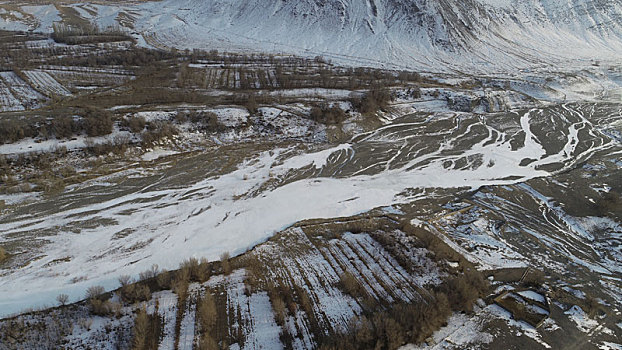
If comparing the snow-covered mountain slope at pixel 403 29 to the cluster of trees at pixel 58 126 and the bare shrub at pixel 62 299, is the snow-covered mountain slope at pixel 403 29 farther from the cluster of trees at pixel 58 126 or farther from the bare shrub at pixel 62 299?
the bare shrub at pixel 62 299

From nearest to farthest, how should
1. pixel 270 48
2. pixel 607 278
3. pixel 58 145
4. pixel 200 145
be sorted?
1. pixel 607 278
2. pixel 58 145
3. pixel 200 145
4. pixel 270 48

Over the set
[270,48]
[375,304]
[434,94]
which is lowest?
[375,304]

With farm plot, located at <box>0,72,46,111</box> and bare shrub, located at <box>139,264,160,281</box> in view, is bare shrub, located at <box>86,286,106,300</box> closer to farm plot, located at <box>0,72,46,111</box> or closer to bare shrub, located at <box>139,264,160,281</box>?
bare shrub, located at <box>139,264,160,281</box>

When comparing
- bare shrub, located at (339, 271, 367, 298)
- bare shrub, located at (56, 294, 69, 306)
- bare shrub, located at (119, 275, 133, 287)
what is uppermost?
bare shrub, located at (119, 275, 133, 287)

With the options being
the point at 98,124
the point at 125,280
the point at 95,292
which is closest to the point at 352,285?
the point at 125,280

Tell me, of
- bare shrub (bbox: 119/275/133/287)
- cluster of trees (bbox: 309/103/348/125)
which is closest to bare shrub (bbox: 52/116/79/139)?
bare shrub (bbox: 119/275/133/287)

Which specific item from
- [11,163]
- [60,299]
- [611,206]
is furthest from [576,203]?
[11,163]

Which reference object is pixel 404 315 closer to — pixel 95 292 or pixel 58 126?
pixel 95 292

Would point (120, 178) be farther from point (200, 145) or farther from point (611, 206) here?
point (611, 206)
